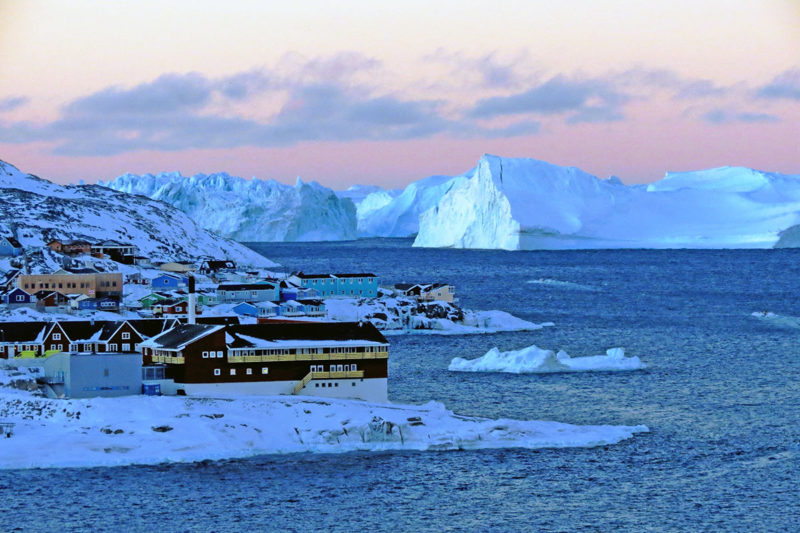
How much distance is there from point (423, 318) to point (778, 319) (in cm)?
2882

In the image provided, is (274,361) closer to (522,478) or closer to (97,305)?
(522,478)

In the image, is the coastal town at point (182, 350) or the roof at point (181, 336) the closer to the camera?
Answer: the coastal town at point (182, 350)

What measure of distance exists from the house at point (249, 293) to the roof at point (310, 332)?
140 ft

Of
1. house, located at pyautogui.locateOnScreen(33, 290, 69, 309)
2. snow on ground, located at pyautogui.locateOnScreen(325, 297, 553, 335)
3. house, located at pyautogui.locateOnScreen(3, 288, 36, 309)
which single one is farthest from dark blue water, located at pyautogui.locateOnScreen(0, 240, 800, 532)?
house, located at pyautogui.locateOnScreen(3, 288, 36, 309)

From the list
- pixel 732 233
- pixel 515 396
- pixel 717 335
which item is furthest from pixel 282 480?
pixel 732 233

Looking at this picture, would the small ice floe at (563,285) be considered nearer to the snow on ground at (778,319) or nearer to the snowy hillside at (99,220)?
the snow on ground at (778,319)

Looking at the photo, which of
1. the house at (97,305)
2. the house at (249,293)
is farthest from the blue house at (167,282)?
the house at (97,305)

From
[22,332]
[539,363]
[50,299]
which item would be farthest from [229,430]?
[50,299]

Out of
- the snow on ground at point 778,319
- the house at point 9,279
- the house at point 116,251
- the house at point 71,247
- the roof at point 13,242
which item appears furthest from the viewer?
the house at point 116,251

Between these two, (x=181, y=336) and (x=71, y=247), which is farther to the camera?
(x=71, y=247)

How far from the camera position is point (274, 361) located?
5075cm

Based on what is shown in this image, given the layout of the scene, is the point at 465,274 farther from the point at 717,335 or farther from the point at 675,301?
the point at 717,335

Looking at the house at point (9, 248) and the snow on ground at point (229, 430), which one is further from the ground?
the house at point (9, 248)

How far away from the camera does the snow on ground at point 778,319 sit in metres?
94.2
